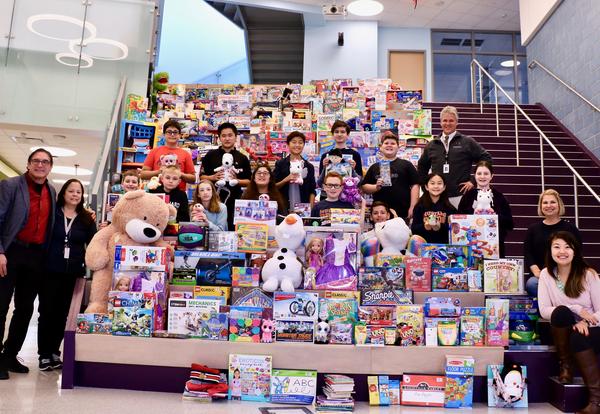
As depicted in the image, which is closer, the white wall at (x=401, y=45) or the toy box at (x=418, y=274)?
the toy box at (x=418, y=274)

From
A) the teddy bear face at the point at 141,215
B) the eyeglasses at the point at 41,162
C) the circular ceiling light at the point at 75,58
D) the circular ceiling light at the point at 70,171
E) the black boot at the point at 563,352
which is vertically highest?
the circular ceiling light at the point at 75,58

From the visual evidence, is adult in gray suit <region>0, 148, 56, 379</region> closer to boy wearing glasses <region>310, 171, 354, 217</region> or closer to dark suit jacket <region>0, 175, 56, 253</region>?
dark suit jacket <region>0, 175, 56, 253</region>

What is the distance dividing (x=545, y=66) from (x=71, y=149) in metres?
8.13

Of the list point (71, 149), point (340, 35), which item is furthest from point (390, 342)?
point (340, 35)

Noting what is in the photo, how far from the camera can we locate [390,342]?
9.37ft

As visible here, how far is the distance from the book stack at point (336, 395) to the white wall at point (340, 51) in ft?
33.8

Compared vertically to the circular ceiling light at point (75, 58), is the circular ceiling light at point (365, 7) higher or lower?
higher

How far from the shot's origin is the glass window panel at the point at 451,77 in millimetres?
12977

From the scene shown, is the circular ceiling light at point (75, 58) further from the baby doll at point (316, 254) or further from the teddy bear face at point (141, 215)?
the baby doll at point (316, 254)

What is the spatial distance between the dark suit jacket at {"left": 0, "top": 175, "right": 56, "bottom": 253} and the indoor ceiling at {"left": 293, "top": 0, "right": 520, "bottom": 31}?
9577mm

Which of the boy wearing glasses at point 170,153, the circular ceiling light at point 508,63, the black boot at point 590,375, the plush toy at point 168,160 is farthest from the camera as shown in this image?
the circular ceiling light at point 508,63

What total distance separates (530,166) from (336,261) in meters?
4.73

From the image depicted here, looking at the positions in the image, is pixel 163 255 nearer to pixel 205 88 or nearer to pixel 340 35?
pixel 205 88

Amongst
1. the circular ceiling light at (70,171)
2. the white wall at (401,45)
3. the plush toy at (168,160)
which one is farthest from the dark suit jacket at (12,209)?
the white wall at (401,45)
